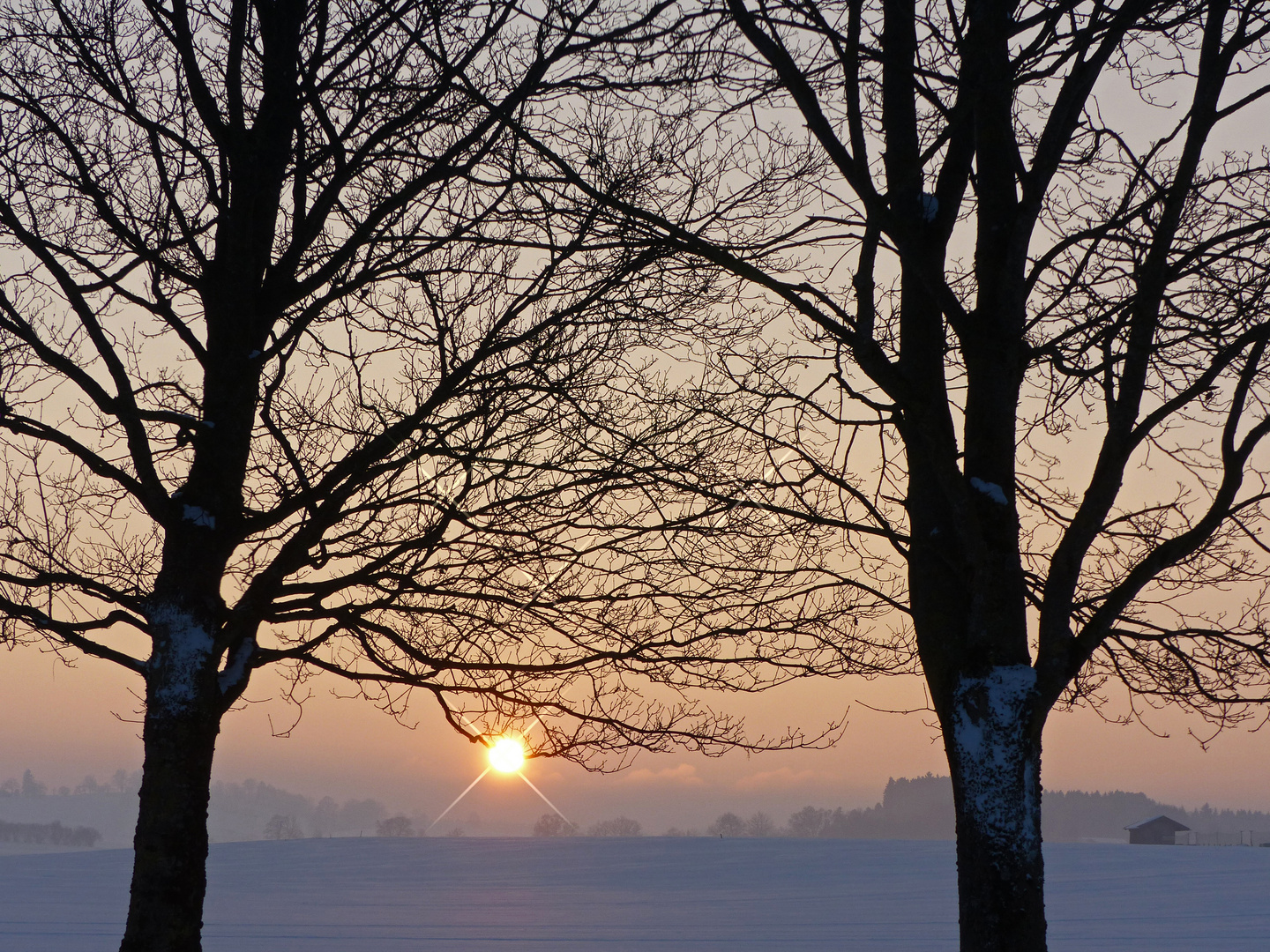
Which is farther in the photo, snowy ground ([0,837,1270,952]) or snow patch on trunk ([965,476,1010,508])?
snowy ground ([0,837,1270,952])

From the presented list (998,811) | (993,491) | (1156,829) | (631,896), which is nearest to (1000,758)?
(998,811)

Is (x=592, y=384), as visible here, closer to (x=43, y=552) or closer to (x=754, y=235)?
(x=754, y=235)

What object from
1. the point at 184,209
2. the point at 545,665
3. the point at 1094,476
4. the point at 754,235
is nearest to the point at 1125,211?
the point at 1094,476

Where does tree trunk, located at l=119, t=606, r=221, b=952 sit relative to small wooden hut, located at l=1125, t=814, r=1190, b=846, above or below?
above

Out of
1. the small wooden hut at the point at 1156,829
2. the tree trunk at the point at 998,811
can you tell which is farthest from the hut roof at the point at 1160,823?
the tree trunk at the point at 998,811

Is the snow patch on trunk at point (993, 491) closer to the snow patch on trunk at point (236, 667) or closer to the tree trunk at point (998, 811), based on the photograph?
the tree trunk at point (998, 811)

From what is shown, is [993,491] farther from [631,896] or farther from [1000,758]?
[631,896]

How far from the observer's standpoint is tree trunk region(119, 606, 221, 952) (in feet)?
18.5

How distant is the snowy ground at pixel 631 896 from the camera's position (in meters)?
14.8

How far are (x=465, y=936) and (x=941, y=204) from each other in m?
12.8

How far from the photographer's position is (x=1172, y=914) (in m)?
17.4

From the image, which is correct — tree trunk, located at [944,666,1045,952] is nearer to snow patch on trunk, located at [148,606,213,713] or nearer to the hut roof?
snow patch on trunk, located at [148,606,213,713]

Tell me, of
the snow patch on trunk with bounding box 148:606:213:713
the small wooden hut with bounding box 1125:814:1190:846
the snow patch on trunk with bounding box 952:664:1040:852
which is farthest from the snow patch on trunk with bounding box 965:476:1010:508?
the small wooden hut with bounding box 1125:814:1190:846

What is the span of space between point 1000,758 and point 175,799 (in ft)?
14.5
